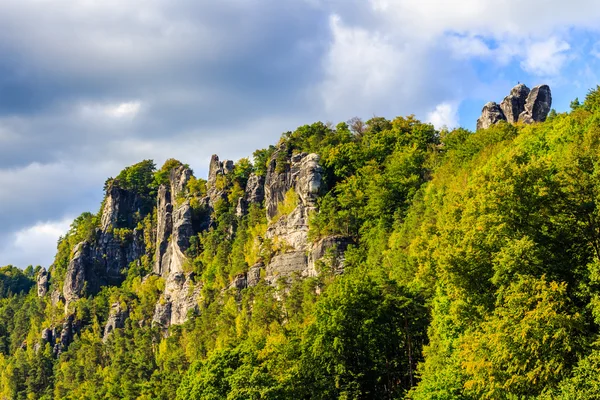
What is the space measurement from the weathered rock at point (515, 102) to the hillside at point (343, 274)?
1.03ft

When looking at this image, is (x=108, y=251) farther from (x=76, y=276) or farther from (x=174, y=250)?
(x=174, y=250)

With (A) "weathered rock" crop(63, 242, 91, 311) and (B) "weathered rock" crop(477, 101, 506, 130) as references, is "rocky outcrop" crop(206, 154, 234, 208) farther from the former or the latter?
(B) "weathered rock" crop(477, 101, 506, 130)

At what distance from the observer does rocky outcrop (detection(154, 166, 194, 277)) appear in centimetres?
11510

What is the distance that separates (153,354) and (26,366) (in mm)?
39828

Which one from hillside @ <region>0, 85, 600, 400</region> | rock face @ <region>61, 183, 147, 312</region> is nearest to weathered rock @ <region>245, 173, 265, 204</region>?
hillside @ <region>0, 85, 600, 400</region>

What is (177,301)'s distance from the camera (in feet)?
360

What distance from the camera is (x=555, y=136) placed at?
5372cm

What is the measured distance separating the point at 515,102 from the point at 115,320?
82640 mm

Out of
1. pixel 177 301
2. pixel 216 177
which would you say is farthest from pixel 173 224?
pixel 177 301

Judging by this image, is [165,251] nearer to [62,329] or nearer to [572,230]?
[62,329]

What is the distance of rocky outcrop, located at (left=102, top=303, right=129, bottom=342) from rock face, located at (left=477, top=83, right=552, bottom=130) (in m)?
74.2

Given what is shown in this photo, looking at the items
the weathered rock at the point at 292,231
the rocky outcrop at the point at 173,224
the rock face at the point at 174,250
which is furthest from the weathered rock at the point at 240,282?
the rocky outcrop at the point at 173,224

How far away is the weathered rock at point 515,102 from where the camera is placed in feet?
332

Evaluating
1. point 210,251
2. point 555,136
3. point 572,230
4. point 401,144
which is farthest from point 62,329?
point 572,230
